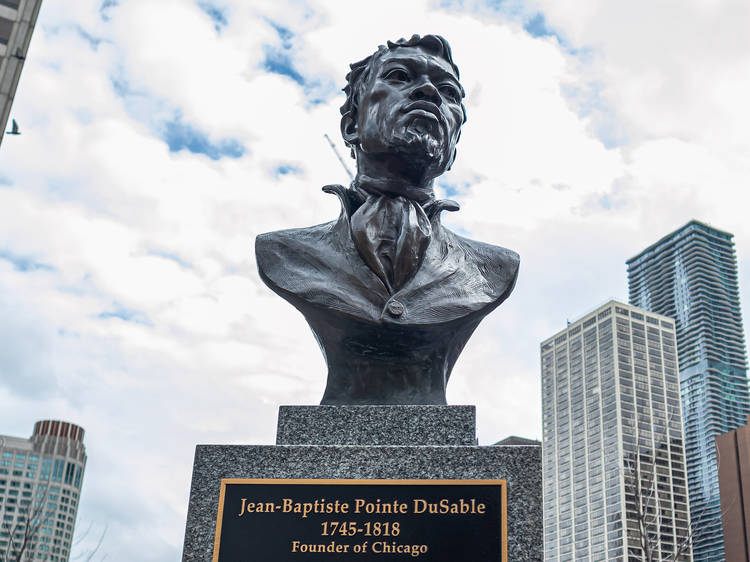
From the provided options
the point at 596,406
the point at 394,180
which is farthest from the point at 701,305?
the point at 394,180

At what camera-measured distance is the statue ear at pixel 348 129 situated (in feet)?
23.4

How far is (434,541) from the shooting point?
5000 mm

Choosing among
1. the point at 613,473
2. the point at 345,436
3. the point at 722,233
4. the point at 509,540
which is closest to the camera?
the point at 509,540

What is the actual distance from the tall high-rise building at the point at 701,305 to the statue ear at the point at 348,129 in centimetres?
14295

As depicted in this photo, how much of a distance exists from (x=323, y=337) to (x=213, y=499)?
1672 millimetres

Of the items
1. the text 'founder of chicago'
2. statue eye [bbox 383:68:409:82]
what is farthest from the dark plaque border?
statue eye [bbox 383:68:409:82]

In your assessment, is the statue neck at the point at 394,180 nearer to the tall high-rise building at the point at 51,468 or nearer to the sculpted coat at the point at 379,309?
the sculpted coat at the point at 379,309

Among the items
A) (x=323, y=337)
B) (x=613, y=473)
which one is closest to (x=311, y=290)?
(x=323, y=337)

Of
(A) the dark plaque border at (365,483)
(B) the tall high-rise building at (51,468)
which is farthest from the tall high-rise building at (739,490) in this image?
(A) the dark plaque border at (365,483)

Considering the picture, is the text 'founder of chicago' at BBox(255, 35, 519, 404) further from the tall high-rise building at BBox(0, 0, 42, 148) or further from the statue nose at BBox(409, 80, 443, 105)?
the tall high-rise building at BBox(0, 0, 42, 148)

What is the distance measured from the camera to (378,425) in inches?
222

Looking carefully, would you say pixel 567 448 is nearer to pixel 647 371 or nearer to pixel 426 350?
pixel 647 371

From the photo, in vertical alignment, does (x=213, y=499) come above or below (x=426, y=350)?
below

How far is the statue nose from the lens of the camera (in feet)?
21.4
